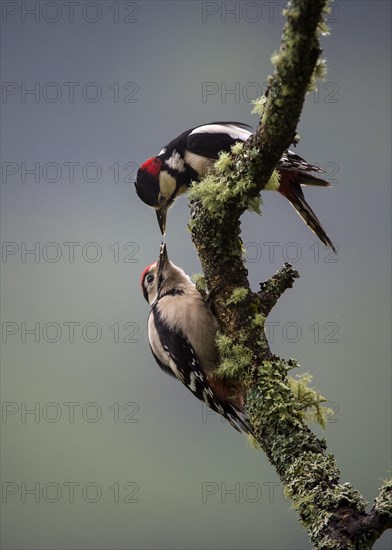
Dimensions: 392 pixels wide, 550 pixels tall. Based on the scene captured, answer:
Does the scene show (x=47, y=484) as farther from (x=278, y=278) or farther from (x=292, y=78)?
(x=292, y=78)

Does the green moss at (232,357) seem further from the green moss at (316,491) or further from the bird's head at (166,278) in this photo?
the bird's head at (166,278)

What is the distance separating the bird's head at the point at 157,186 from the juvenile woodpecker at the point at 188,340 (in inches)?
6.3

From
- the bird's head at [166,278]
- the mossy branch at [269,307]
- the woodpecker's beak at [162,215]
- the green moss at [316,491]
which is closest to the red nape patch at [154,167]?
the woodpecker's beak at [162,215]

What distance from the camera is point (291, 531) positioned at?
4.16m

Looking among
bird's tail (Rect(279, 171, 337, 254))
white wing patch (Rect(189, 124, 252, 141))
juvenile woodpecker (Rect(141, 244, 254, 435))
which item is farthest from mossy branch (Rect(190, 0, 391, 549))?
white wing patch (Rect(189, 124, 252, 141))

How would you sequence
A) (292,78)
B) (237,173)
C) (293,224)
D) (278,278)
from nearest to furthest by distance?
(292,78)
(237,173)
(278,278)
(293,224)

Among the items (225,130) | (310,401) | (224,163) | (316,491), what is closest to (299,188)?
(225,130)

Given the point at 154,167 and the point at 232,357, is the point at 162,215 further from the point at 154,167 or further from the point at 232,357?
the point at 232,357

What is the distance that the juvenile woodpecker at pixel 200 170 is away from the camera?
1.80m

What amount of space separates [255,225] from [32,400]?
1702 millimetres

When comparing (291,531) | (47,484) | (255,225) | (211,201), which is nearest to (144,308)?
(255,225)

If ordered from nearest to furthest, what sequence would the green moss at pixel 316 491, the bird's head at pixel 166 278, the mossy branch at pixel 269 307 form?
1. the mossy branch at pixel 269 307
2. the green moss at pixel 316 491
3. the bird's head at pixel 166 278

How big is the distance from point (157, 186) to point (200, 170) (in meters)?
0.17

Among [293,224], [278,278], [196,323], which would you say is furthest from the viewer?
[293,224]
